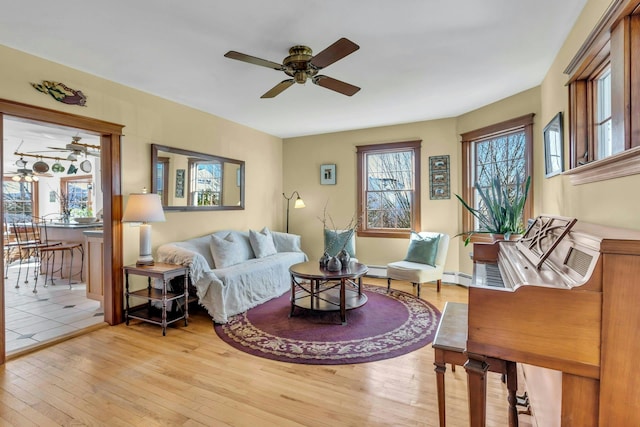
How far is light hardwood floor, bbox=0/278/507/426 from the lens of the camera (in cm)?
183

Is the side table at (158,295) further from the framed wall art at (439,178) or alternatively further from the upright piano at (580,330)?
the framed wall art at (439,178)

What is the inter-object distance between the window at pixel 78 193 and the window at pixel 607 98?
31.1ft

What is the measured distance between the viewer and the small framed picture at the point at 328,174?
550 cm

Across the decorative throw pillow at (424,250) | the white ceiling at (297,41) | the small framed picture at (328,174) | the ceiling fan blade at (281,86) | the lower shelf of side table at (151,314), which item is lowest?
the lower shelf of side table at (151,314)

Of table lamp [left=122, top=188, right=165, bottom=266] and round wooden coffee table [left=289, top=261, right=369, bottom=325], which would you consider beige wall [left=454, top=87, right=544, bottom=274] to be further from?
table lamp [left=122, top=188, right=165, bottom=266]

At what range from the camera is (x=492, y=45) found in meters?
2.55

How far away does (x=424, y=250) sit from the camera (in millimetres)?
4375

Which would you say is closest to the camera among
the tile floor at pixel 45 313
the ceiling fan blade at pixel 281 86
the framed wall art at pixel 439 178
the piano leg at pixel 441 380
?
the piano leg at pixel 441 380

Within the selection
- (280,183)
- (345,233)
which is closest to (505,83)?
(345,233)

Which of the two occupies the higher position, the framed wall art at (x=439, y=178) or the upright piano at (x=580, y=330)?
the framed wall art at (x=439, y=178)

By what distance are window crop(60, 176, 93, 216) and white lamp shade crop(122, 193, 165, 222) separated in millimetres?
6030

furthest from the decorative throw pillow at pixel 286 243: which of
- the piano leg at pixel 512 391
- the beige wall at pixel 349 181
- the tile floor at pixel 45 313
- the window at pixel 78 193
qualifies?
the window at pixel 78 193

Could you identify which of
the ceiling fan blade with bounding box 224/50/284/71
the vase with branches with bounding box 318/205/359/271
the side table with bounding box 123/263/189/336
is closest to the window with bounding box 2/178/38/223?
Answer: the side table with bounding box 123/263/189/336

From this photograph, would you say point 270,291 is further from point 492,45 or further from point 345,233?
point 492,45
